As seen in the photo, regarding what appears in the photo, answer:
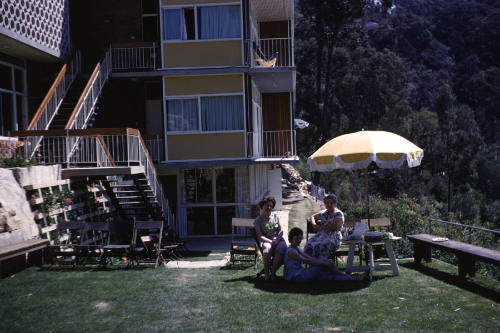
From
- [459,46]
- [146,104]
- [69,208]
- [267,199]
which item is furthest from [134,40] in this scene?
[459,46]

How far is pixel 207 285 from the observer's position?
895 cm

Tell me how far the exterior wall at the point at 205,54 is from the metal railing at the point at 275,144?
290cm

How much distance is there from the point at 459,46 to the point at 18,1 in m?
67.6

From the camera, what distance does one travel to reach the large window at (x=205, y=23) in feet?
54.3

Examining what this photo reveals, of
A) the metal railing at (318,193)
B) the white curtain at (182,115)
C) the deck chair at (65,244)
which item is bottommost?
the metal railing at (318,193)

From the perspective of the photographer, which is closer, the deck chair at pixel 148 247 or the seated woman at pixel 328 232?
the seated woman at pixel 328 232

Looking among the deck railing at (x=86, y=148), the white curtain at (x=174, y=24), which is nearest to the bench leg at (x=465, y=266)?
the deck railing at (x=86, y=148)

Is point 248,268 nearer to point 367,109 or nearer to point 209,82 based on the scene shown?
point 209,82

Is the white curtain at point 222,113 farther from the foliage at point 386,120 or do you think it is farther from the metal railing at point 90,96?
the foliage at point 386,120

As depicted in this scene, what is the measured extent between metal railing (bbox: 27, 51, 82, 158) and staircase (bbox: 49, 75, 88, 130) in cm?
17

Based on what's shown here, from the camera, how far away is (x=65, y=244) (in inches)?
417

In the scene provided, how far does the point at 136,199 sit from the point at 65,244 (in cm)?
430

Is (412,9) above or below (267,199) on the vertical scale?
above

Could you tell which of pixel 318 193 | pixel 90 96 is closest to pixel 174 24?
pixel 90 96
